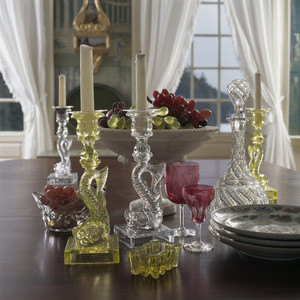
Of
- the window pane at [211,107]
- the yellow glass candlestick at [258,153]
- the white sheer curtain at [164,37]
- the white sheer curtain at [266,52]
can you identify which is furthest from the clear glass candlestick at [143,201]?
the window pane at [211,107]

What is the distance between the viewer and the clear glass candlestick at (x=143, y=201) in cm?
105

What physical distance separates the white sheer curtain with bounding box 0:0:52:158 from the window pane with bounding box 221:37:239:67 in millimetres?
→ 1535

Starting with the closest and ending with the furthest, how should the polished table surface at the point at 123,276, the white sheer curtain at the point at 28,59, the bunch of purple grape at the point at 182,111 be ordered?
the polished table surface at the point at 123,276 < the bunch of purple grape at the point at 182,111 < the white sheer curtain at the point at 28,59

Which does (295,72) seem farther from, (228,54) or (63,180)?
(63,180)

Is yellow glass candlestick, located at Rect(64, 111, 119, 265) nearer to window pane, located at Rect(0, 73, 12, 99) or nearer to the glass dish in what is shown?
the glass dish

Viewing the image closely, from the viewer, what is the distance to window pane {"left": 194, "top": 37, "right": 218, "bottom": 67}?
4.59 metres

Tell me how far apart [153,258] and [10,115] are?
156 inches

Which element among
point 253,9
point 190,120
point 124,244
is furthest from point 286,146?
point 124,244

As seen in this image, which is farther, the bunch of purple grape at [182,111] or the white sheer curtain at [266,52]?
the white sheer curtain at [266,52]

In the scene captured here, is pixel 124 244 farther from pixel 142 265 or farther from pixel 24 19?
pixel 24 19

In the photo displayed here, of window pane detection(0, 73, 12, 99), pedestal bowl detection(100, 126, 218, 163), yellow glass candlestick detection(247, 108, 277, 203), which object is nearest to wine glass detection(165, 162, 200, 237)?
pedestal bowl detection(100, 126, 218, 163)

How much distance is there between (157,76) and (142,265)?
11.8ft

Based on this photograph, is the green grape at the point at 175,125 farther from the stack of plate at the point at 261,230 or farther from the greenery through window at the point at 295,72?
the greenery through window at the point at 295,72

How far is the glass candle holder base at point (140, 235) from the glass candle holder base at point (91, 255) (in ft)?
0.28
